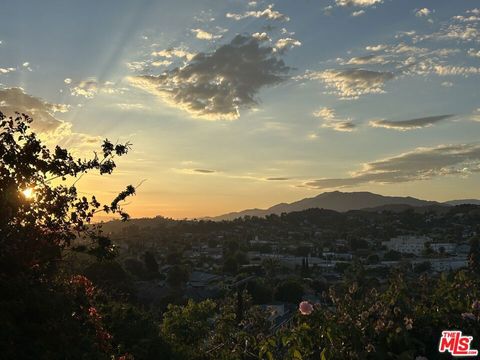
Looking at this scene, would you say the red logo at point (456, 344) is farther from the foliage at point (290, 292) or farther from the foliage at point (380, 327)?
the foliage at point (290, 292)

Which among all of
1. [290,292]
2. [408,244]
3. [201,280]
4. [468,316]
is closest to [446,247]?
[408,244]

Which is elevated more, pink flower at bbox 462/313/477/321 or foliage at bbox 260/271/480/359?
pink flower at bbox 462/313/477/321

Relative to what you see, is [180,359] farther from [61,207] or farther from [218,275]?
[218,275]

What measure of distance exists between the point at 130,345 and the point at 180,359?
1.73m

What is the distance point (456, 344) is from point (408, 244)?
154169mm

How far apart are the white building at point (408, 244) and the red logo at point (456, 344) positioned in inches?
5514

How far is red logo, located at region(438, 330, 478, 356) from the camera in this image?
15.8ft

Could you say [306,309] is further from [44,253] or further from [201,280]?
[201,280]

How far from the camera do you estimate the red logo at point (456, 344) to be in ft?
15.8

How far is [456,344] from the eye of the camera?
4.90 meters

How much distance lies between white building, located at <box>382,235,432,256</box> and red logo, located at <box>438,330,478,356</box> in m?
140

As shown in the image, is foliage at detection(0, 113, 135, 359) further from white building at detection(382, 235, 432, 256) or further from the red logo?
white building at detection(382, 235, 432, 256)

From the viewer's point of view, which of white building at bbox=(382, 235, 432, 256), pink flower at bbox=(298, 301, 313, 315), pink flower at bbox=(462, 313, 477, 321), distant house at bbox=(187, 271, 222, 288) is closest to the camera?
pink flower at bbox=(462, 313, 477, 321)

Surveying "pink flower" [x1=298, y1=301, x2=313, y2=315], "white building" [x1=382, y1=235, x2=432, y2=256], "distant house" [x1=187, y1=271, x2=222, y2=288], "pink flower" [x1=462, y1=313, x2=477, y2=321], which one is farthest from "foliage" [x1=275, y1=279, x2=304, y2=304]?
"white building" [x1=382, y1=235, x2=432, y2=256]
